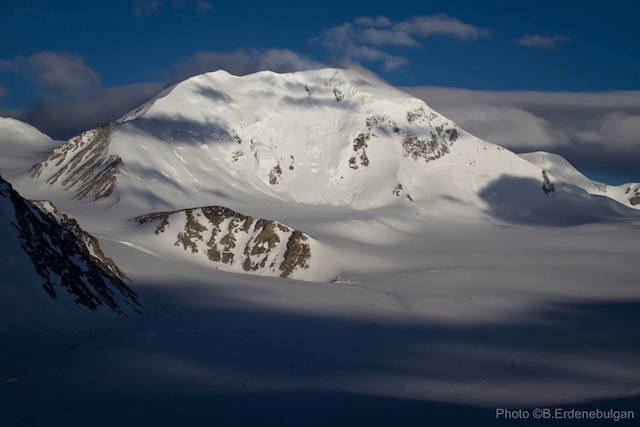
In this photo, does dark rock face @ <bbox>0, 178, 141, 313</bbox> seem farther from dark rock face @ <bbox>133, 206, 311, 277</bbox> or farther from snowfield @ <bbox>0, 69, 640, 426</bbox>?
dark rock face @ <bbox>133, 206, 311, 277</bbox>

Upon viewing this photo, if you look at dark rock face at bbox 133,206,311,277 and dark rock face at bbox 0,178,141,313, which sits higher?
dark rock face at bbox 133,206,311,277

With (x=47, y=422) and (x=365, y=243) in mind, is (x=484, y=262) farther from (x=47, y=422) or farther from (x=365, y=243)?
(x=47, y=422)

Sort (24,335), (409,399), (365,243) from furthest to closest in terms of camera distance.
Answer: (365,243)
(24,335)
(409,399)

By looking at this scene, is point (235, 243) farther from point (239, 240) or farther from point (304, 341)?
point (304, 341)

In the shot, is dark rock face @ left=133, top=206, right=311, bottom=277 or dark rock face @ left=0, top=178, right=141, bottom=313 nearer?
dark rock face @ left=0, top=178, right=141, bottom=313

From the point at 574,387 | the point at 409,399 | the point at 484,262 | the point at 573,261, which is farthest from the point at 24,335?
the point at 573,261

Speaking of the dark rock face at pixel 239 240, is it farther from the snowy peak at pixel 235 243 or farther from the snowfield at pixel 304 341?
the snowfield at pixel 304 341

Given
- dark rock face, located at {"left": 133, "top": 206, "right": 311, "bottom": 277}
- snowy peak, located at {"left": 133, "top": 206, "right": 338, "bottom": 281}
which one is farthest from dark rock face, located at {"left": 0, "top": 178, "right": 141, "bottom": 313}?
dark rock face, located at {"left": 133, "top": 206, "right": 311, "bottom": 277}
